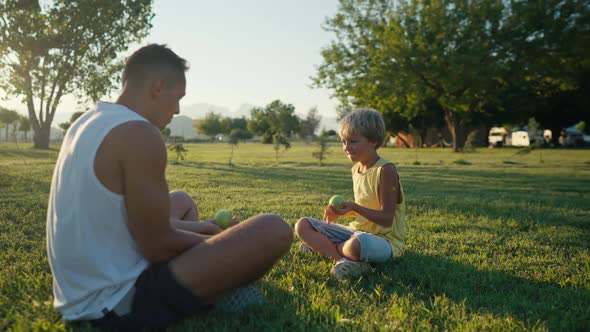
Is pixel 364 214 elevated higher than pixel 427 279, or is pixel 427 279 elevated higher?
pixel 364 214

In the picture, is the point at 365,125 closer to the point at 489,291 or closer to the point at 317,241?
the point at 317,241

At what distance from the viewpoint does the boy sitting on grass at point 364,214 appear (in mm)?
3955

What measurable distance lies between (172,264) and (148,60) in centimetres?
108

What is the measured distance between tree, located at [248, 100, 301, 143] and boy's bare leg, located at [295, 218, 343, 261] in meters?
99.3

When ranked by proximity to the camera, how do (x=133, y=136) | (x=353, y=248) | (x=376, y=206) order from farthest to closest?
(x=376, y=206) < (x=353, y=248) < (x=133, y=136)

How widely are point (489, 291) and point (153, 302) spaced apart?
253 cm

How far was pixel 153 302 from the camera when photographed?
2.45 meters

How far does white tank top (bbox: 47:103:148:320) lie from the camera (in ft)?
7.34

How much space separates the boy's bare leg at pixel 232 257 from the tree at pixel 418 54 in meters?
30.1

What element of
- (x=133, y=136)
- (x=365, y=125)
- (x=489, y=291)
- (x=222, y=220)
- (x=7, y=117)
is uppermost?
(x=7, y=117)

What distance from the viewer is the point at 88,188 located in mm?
2234

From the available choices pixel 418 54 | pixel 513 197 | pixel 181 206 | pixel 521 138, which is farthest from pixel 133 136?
pixel 521 138

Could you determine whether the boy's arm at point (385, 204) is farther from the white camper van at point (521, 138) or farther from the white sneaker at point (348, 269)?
the white camper van at point (521, 138)

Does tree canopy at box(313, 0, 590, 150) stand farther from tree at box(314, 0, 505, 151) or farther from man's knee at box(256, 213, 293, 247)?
man's knee at box(256, 213, 293, 247)
